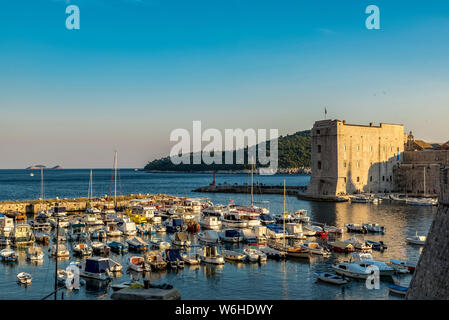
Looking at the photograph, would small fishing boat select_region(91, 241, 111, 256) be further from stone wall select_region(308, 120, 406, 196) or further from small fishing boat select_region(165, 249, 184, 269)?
stone wall select_region(308, 120, 406, 196)

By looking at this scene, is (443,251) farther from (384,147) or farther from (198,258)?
(384,147)

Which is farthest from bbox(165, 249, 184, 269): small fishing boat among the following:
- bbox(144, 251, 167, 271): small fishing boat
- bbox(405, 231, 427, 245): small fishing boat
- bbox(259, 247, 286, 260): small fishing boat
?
bbox(405, 231, 427, 245): small fishing boat

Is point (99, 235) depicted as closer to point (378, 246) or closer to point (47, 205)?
point (378, 246)

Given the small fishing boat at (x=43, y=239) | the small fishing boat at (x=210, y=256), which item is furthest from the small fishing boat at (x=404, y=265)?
the small fishing boat at (x=43, y=239)

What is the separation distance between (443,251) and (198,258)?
62.9 feet

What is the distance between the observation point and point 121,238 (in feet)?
126

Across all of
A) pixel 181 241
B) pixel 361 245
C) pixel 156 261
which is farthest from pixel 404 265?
pixel 181 241

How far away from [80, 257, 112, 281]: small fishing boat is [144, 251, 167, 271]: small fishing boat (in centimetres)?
276

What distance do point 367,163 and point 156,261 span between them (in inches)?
2263

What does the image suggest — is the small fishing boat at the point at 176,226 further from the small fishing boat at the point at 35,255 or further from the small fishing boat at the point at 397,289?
the small fishing boat at the point at 397,289

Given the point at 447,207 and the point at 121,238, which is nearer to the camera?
the point at 447,207

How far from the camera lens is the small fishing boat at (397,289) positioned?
843 inches
